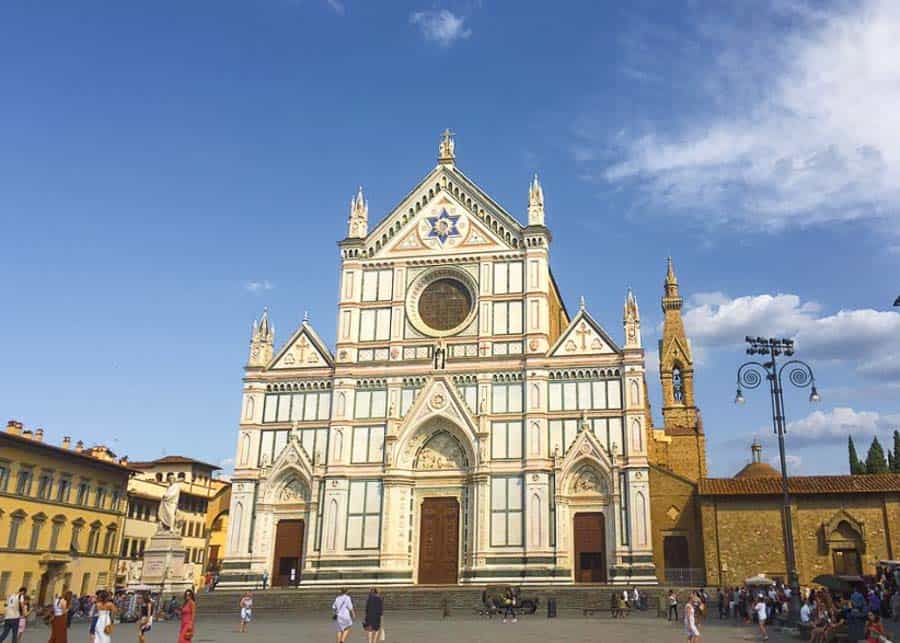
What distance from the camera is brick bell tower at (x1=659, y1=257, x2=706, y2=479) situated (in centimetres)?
6294

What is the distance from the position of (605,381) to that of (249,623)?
1996cm

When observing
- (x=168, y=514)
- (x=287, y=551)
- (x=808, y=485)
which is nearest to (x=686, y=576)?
(x=808, y=485)

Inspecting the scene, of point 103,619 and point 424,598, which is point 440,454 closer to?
point 424,598

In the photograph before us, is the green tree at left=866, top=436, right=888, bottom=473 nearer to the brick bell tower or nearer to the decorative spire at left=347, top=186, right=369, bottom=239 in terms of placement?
the brick bell tower

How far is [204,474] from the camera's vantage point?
206 ft

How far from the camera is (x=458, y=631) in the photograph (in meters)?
24.5

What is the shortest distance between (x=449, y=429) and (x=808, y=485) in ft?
57.0

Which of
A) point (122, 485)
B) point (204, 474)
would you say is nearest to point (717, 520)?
point (122, 485)

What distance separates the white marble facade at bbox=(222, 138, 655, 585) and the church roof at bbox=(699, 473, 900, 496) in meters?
4.14

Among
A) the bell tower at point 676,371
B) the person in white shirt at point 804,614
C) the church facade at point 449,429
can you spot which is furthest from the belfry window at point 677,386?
the person in white shirt at point 804,614

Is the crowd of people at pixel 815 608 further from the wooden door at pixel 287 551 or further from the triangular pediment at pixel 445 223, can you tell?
the triangular pediment at pixel 445 223

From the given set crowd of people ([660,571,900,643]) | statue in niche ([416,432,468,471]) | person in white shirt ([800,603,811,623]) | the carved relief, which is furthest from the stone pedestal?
person in white shirt ([800,603,811,623])

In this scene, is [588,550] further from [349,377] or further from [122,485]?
[122,485]

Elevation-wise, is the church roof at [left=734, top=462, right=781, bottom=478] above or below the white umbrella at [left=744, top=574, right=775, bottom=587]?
above
